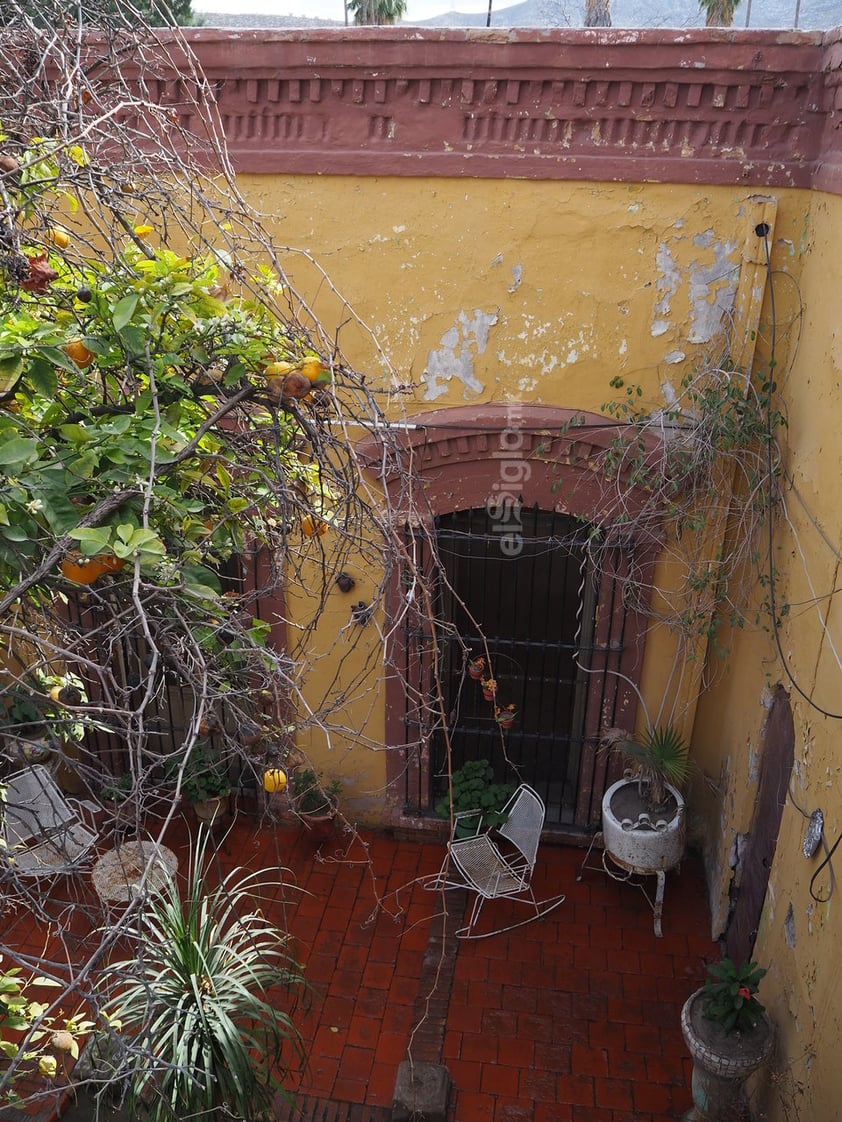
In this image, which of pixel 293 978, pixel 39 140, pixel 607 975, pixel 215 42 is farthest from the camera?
pixel 607 975

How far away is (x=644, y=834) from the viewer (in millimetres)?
5270

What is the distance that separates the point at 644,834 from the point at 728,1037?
1.34 m

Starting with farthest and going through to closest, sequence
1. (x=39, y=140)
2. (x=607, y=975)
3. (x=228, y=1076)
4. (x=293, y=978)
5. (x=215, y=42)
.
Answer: (x=607, y=975) → (x=215, y=42) → (x=293, y=978) → (x=228, y=1076) → (x=39, y=140)

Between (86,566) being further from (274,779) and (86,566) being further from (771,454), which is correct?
(771,454)

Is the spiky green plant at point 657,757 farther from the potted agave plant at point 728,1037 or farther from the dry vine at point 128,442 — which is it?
the dry vine at point 128,442

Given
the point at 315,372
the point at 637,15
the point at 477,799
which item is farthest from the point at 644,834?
the point at 637,15

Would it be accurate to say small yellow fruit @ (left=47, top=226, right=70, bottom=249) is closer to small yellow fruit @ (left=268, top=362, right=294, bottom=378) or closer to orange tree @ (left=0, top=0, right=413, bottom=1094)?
orange tree @ (left=0, top=0, right=413, bottom=1094)

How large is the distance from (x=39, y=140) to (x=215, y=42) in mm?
2302

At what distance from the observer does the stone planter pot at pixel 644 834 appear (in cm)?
528

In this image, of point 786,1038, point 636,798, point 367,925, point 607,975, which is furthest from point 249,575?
point 786,1038

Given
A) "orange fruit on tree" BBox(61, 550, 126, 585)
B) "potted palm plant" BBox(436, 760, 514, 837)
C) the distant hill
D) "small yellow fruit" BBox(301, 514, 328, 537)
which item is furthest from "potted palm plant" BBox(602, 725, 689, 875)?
the distant hill

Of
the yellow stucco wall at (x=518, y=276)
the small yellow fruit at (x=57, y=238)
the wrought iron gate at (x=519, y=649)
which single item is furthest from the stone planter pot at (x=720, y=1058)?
the small yellow fruit at (x=57, y=238)

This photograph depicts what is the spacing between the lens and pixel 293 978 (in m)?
4.03

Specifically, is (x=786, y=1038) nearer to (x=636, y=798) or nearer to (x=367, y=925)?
(x=636, y=798)
